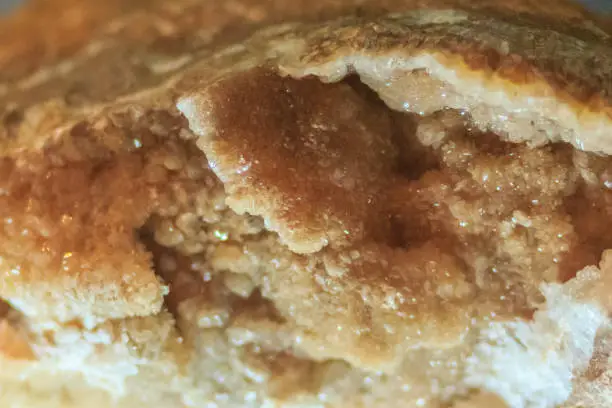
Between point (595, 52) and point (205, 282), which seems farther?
point (205, 282)

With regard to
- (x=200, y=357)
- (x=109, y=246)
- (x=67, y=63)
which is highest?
(x=67, y=63)

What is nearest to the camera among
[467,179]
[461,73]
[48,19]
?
[48,19]

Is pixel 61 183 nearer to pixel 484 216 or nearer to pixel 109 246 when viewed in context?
pixel 109 246

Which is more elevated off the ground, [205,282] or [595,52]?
[595,52]

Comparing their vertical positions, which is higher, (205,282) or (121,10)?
(121,10)

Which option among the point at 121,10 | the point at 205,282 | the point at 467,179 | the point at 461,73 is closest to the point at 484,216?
the point at 467,179

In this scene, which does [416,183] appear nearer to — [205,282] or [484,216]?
[484,216]

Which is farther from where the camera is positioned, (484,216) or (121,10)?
(484,216)

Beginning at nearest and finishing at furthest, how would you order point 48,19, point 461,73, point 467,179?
point 48,19
point 461,73
point 467,179

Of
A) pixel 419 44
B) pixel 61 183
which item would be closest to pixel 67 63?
pixel 61 183
